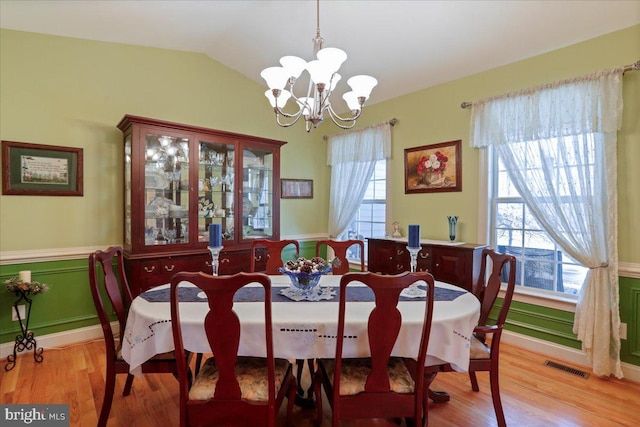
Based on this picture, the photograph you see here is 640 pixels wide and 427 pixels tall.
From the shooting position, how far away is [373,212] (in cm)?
436

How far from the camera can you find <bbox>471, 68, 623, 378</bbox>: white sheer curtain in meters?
2.48

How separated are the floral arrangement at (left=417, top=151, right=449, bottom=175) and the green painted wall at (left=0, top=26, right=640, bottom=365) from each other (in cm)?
17

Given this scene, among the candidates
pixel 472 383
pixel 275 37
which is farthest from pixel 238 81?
pixel 472 383

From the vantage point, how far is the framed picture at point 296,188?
4457 millimetres

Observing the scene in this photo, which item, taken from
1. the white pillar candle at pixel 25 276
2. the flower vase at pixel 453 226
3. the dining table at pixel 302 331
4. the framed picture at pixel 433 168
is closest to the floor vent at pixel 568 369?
the flower vase at pixel 453 226

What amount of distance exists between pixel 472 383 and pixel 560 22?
2.72 meters

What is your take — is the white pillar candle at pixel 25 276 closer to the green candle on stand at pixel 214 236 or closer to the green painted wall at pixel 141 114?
the green painted wall at pixel 141 114

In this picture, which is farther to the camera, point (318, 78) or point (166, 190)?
point (166, 190)

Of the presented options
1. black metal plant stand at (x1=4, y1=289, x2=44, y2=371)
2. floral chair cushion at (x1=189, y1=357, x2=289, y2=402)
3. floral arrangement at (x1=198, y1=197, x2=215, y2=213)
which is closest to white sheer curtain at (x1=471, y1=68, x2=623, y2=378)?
floral chair cushion at (x1=189, y1=357, x2=289, y2=402)

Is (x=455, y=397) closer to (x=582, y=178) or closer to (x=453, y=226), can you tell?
(x=453, y=226)

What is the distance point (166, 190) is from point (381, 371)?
266 centimetres

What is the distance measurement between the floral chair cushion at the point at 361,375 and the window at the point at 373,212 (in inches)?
101

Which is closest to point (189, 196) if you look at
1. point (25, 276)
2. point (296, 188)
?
point (25, 276)

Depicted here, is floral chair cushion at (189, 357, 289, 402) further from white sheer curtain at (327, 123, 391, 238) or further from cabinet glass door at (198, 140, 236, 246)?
white sheer curtain at (327, 123, 391, 238)
